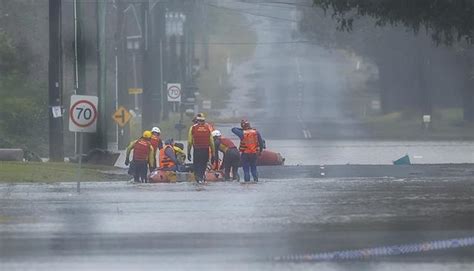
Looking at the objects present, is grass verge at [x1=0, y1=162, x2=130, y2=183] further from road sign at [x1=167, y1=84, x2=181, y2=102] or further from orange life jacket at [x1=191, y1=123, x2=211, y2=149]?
road sign at [x1=167, y1=84, x2=181, y2=102]

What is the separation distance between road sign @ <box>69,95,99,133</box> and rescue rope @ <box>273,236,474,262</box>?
10.1 meters

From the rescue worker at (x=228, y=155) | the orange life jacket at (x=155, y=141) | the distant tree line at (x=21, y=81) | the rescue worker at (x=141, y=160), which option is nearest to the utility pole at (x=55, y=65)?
the orange life jacket at (x=155, y=141)

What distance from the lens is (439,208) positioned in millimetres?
17609

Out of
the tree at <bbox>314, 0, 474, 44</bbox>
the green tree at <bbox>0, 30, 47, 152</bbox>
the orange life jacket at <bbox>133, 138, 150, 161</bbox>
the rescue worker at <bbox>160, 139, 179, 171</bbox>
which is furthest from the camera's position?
the green tree at <bbox>0, 30, 47, 152</bbox>

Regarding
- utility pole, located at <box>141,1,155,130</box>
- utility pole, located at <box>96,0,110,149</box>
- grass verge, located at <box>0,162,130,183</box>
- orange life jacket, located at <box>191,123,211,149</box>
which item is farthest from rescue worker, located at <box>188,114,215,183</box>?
utility pole, located at <box>141,1,155,130</box>

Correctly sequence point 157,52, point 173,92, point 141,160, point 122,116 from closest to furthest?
point 141,160 < point 122,116 < point 173,92 < point 157,52

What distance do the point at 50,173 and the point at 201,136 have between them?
15.7 ft

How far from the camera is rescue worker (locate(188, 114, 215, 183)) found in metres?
25.2

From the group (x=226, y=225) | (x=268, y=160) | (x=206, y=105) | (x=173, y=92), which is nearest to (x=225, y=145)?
(x=268, y=160)

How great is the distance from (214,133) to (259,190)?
5.17 meters

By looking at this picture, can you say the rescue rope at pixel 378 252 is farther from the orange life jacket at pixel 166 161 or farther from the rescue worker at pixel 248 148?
the orange life jacket at pixel 166 161

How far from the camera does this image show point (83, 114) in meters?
22.3

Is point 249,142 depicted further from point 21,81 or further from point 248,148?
point 21,81

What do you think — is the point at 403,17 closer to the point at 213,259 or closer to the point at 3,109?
Answer: the point at 213,259
